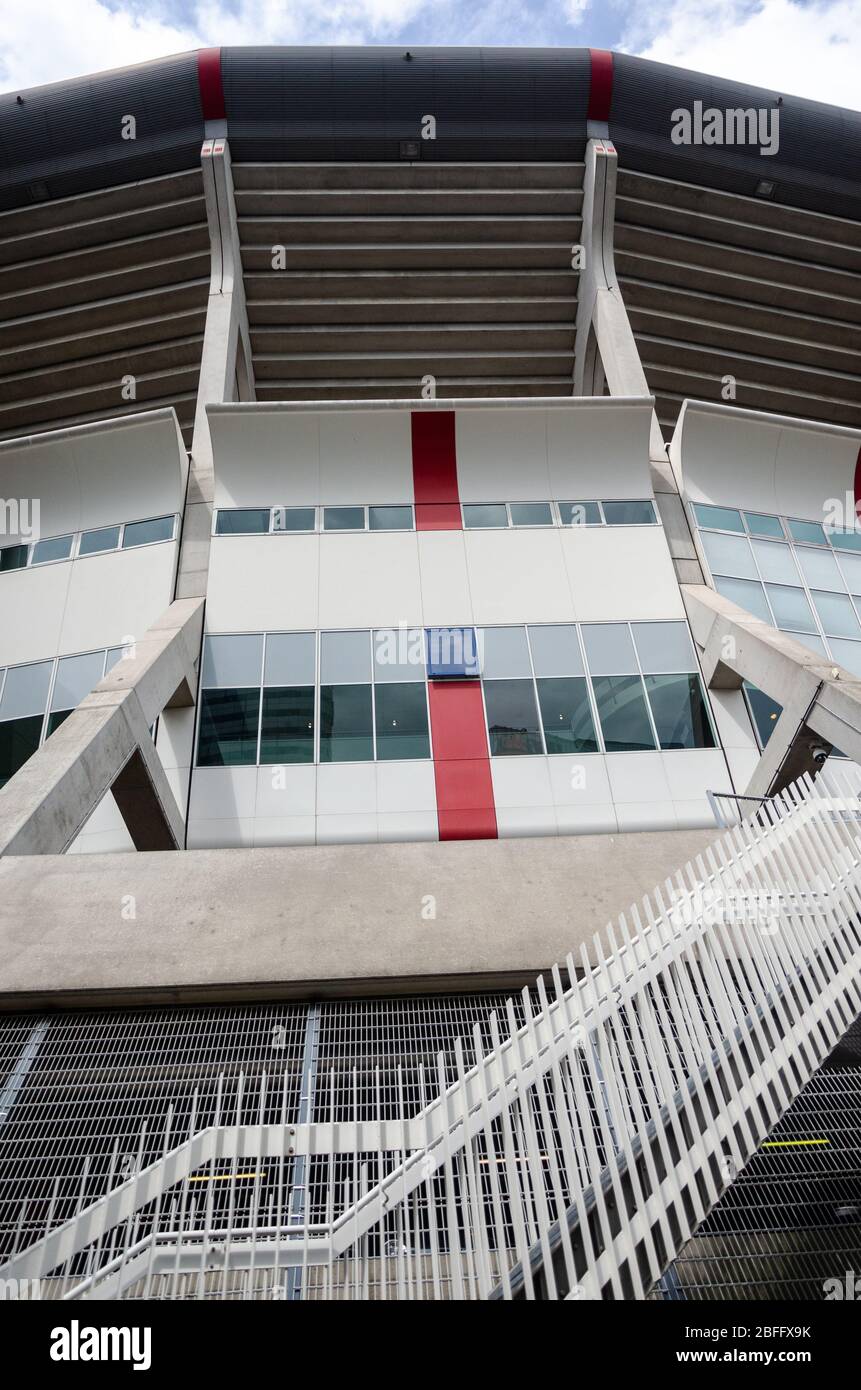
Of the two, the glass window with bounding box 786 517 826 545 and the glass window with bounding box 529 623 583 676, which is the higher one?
the glass window with bounding box 786 517 826 545

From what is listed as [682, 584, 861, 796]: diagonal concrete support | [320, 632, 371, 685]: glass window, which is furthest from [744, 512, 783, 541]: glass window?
[320, 632, 371, 685]: glass window

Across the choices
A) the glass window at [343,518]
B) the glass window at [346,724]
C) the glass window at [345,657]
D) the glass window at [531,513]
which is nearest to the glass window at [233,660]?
the glass window at [345,657]

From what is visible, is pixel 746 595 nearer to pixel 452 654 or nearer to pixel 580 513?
pixel 580 513

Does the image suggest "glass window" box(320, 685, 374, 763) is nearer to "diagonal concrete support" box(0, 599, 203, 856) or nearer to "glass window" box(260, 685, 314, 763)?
"glass window" box(260, 685, 314, 763)

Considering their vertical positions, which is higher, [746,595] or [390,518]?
[390,518]

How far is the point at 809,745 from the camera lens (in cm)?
1116

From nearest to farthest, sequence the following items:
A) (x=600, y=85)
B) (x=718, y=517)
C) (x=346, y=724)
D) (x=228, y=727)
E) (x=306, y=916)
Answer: (x=306, y=916) → (x=228, y=727) → (x=346, y=724) → (x=718, y=517) → (x=600, y=85)

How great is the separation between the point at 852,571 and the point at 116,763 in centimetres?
1544

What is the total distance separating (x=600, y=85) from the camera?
2192 cm

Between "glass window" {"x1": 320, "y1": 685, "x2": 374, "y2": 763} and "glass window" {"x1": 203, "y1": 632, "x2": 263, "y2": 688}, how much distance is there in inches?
54.0

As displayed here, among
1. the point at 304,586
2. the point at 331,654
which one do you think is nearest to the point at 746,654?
the point at 331,654

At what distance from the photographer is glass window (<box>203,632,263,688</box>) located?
14625 mm

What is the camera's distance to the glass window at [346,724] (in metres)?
13.9

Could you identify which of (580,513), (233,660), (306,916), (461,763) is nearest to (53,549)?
(233,660)
